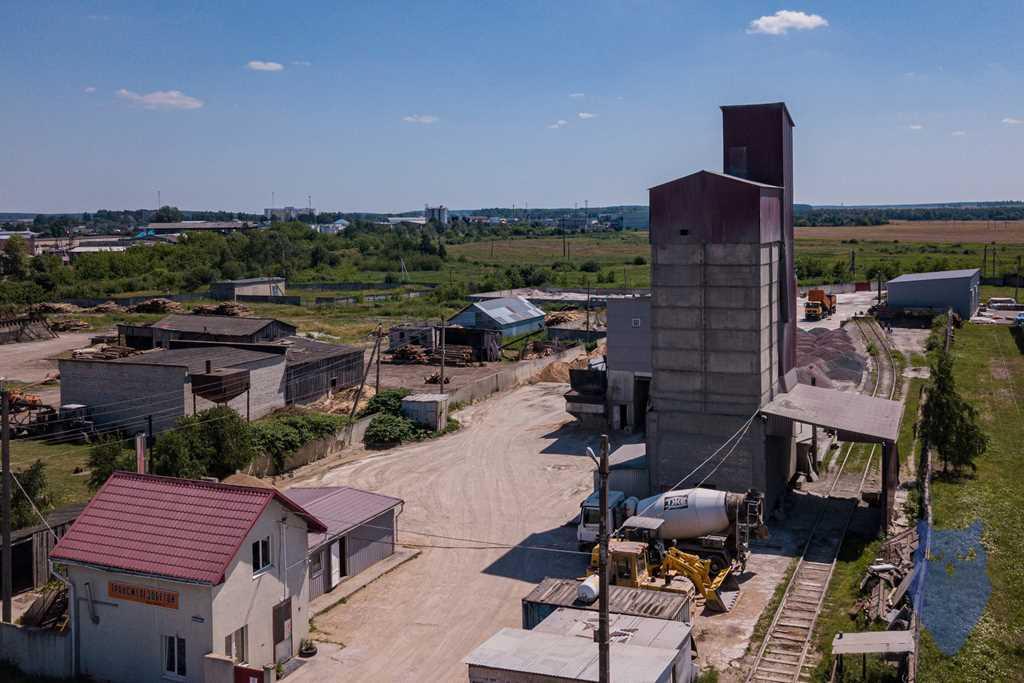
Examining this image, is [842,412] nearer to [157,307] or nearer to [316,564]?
[316,564]

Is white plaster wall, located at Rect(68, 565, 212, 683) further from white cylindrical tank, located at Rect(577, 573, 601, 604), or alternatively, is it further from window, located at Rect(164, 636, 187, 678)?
white cylindrical tank, located at Rect(577, 573, 601, 604)

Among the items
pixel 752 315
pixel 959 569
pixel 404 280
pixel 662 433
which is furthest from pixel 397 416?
pixel 404 280

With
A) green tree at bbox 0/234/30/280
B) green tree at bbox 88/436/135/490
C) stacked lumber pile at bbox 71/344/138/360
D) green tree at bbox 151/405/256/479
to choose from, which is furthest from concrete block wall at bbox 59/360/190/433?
green tree at bbox 0/234/30/280

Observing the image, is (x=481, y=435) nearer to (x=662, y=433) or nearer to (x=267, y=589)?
(x=662, y=433)

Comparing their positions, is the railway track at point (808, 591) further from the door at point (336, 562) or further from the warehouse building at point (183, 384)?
the warehouse building at point (183, 384)

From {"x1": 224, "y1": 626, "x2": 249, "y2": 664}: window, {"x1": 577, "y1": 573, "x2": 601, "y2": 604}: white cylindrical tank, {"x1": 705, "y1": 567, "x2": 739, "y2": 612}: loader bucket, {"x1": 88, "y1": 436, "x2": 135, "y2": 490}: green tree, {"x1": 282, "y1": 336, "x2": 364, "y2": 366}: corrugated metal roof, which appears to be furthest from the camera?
{"x1": 282, "y1": 336, "x2": 364, "y2": 366}: corrugated metal roof

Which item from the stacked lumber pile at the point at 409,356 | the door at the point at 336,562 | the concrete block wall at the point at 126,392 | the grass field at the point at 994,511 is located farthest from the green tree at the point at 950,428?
the stacked lumber pile at the point at 409,356

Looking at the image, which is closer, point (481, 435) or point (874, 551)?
point (874, 551)
